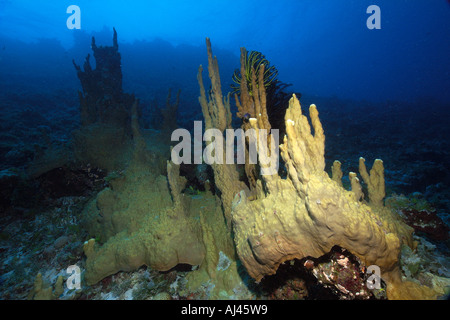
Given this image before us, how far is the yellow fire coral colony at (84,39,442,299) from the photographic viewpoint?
1755 mm

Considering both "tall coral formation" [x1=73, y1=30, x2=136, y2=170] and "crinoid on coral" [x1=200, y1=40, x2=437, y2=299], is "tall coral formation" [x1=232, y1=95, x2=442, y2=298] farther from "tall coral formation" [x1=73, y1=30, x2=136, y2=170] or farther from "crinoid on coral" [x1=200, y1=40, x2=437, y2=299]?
"tall coral formation" [x1=73, y1=30, x2=136, y2=170]

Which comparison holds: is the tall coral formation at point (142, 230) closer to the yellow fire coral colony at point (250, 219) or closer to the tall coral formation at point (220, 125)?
the yellow fire coral colony at point (250, 219)

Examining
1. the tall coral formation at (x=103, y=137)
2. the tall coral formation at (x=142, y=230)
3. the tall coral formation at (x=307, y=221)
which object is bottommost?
the tall coral formation at (x=142, y=230)

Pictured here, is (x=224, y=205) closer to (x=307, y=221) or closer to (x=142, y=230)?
(x=142, y=230)

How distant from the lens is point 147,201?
3.86 meters

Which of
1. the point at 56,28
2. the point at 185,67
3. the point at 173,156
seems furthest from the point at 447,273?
the point at 56,28

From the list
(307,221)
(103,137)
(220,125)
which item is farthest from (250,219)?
(103,137)

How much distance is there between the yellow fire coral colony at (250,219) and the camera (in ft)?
5.76

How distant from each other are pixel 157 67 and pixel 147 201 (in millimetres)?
44117

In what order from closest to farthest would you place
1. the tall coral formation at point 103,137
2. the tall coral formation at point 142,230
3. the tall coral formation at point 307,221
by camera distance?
the tall coral formation at point 307,221 < the tall coral formation at point 142,230 < the tall coral formation at point 103,137

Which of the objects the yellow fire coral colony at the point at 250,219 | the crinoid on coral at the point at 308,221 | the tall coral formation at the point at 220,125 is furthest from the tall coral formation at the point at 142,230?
the crinoid on coral at the point at 308,221

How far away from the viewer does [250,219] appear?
226 cm

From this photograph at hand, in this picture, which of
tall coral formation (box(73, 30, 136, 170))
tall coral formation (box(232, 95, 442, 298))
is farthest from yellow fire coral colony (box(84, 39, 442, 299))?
tall coral formation (box(73, 30, 136, 170))

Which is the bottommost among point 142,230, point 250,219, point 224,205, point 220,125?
point 142,230
